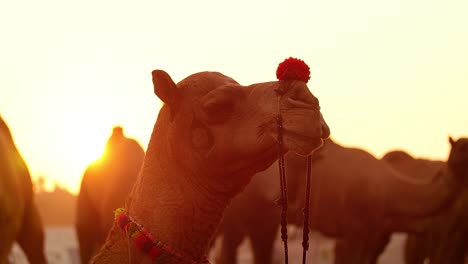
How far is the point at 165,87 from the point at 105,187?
Answer: 6.20 meters

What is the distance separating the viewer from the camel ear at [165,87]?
3219mm

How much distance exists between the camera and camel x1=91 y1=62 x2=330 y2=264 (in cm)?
317

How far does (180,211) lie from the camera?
10.6 feet

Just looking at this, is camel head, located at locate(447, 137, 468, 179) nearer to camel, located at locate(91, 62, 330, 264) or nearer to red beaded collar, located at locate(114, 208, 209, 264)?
camel, located at locate(91, 62, 330, 264)

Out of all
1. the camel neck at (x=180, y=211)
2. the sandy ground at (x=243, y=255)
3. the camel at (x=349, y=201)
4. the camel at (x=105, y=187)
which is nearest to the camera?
the camel neck at (x=180, y=211)

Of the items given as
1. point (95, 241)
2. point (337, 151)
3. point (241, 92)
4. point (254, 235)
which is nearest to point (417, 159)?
point (337, 151)

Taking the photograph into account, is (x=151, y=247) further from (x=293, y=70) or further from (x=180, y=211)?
(x=293, y=70)

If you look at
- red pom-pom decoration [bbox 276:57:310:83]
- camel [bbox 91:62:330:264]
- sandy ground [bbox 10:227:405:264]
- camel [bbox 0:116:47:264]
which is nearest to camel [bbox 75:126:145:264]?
camel [bbox 0:116:47:264]

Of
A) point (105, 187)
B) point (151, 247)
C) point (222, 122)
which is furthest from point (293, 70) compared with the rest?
point (105, 187)

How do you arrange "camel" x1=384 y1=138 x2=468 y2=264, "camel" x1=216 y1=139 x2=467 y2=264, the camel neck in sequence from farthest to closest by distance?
"camel" x1=216 y1=139 x2=467 y2=264
"camel" x1=384 y1=138 x2=468 y2=264
the camel neck

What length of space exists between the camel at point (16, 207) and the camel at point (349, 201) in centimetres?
453

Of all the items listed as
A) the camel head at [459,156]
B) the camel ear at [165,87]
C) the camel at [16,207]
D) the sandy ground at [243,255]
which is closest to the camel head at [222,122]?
the camel ear at [165,87]

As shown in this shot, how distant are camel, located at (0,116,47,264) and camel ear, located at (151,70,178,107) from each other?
13.6ft

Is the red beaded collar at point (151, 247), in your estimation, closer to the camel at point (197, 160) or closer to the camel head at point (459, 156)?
the camel at point (197, 160)
